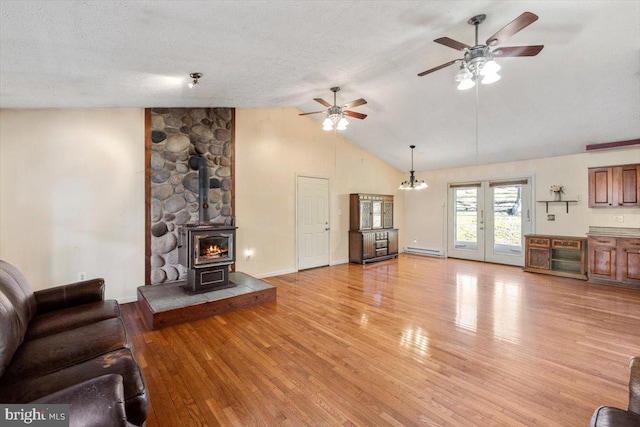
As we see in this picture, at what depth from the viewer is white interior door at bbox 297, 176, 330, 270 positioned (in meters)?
6.18

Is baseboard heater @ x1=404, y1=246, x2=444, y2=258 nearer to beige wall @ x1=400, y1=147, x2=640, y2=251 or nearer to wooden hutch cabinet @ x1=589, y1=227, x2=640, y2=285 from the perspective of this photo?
beige wall @ x1=400, y1=147, x2=640, y2=251

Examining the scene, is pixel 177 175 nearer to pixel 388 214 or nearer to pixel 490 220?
pixel 388 214

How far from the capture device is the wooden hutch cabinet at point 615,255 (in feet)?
16.1

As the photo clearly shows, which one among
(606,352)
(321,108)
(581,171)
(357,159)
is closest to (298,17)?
(321,108)

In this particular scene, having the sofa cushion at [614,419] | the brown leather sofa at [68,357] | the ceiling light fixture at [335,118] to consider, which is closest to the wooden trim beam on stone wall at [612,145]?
the ceiling light fixture at [335,118]

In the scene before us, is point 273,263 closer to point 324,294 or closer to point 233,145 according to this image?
point 324,294

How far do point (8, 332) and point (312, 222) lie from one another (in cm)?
→ 508

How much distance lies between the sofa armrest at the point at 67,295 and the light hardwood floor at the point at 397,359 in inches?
27.6

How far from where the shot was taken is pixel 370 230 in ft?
23.5

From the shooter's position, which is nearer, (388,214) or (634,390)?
(634,390)

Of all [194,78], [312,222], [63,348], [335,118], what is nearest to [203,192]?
[194,78]

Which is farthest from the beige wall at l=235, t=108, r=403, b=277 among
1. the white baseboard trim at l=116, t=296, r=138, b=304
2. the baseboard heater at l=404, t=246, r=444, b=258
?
the baseboard heater at l=404, t=246, r=444, b=258

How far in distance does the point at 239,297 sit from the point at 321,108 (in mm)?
3944

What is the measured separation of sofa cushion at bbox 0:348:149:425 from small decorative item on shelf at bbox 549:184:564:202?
761cm
